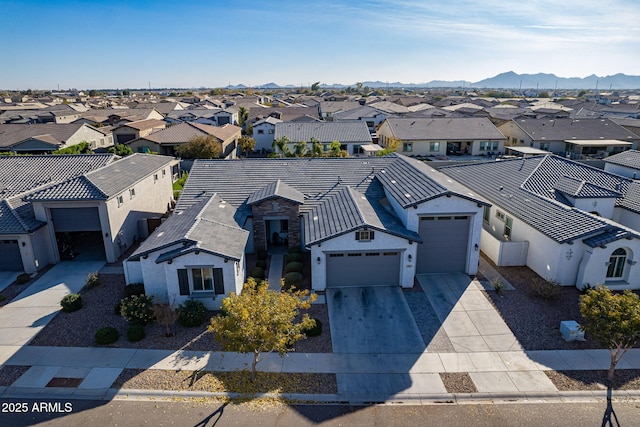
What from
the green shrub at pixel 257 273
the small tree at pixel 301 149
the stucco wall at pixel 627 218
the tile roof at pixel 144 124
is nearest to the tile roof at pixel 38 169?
the green shrub at pixel 257 273

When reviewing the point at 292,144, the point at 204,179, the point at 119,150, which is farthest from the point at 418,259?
the point at 119,150

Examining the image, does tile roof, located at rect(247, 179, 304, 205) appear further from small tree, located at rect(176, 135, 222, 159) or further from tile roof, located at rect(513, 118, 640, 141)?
tile roof, located at rect(513, 118, 640, 141)

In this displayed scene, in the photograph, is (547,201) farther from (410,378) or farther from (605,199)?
(410,378)

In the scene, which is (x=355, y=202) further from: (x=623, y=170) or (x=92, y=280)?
(x=623, y=170)

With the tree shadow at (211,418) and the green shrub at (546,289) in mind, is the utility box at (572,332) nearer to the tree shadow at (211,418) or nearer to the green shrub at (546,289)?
the green shrub at (546,289)

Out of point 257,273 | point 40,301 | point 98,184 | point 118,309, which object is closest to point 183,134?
point 98,184

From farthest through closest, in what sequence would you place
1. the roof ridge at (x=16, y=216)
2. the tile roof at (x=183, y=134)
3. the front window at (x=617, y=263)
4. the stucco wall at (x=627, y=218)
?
1. the tile roof at (x=183, y=134)
2. the stucco wall at (x=627, y=218)
3. the roof ridge at (x=16, y=216)
4. the front window at (x=617, y=263)
